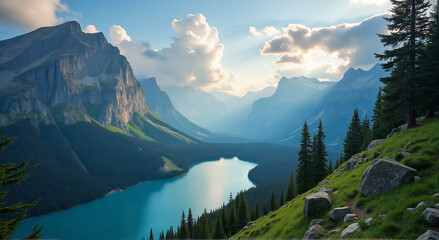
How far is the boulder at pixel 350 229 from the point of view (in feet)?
39.2

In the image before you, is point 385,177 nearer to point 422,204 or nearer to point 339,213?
point 422,204

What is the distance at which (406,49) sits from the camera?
2798cm

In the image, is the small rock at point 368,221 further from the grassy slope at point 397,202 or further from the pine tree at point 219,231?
the pine tree at point 219,231

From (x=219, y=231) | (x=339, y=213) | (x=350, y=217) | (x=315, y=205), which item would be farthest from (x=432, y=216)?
(x=219, y=231)

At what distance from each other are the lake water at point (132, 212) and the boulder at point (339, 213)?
110945 mm

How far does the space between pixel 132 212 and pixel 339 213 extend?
14824 cm

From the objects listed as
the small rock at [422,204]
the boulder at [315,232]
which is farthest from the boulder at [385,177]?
the boulder at [315,232]

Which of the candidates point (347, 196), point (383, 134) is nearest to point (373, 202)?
point (347, 196)

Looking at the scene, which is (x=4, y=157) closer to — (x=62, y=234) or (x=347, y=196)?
(x=62, y=234)

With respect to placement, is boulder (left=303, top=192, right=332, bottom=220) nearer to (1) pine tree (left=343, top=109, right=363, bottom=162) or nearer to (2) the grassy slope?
(2) the grassy slope

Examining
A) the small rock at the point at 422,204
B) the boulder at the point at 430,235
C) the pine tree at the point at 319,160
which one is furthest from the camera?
the pine tree at the point at 319,160

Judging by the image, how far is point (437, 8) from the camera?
100ft

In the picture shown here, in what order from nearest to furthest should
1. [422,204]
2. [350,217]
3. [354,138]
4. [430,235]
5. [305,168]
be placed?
[430,235]
[422,204]
[350,217]
[305,168]
[354,138]

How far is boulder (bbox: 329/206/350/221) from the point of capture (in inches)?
573
